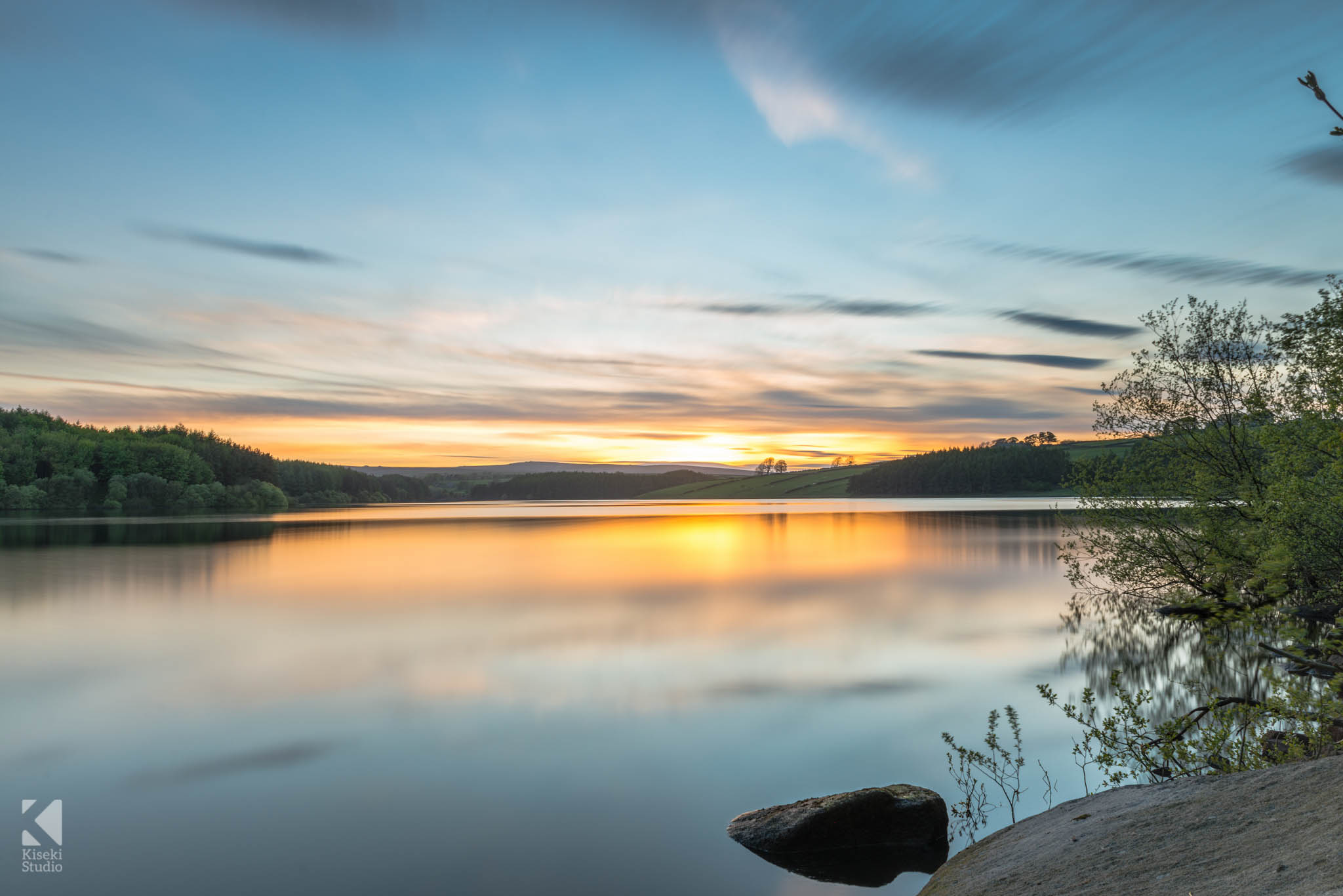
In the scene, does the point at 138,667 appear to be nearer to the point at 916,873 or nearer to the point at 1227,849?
the point at 916,873

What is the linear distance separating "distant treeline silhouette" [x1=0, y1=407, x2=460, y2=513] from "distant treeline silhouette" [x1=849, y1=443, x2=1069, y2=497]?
124 metres

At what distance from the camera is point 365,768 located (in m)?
10.4

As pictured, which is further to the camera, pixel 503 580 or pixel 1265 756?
pixel 503 580

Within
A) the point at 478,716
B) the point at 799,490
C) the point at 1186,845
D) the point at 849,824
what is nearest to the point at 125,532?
the point at 478,716

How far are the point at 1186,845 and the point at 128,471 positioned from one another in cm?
14034

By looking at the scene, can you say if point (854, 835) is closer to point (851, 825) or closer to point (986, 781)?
point (851, 825)

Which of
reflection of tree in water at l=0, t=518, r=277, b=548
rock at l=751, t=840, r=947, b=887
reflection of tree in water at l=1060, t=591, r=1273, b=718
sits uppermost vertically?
rock at l=751, t=840, r=947, b=887

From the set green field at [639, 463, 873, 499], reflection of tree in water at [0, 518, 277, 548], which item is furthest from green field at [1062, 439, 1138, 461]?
reflection of tree in water at [0, 518, 277, 548]

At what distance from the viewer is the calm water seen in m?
8.02

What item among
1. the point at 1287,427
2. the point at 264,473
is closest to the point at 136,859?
the point at 1287,427

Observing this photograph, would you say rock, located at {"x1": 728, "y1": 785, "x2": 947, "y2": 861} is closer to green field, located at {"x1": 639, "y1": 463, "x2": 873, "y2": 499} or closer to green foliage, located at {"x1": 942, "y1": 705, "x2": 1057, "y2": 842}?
green foliage, located at {"x1": 942, "y1": 705, "x2": 1057, "y2": 842}

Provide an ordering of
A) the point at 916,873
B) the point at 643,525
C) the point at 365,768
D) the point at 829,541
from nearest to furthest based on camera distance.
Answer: the point at 916,873, the point at 365,768, the point at 829,541, the point at 643,525

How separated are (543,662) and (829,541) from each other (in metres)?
37.4

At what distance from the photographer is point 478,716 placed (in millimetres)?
12852
